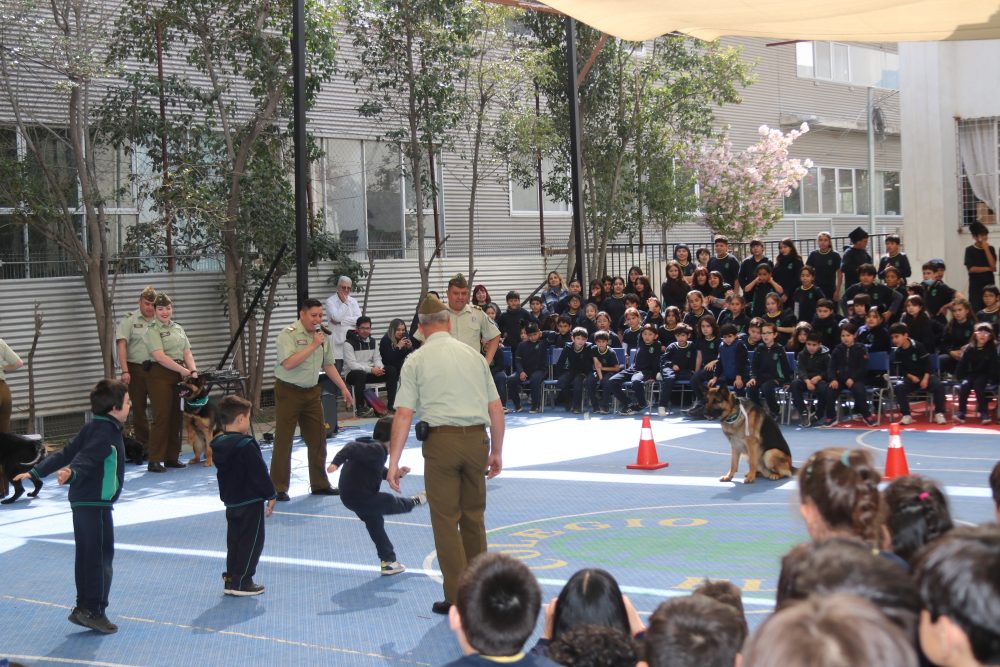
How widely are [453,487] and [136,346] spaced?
8241 millimetres

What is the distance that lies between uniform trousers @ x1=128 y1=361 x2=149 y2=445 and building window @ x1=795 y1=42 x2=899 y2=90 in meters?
24.1

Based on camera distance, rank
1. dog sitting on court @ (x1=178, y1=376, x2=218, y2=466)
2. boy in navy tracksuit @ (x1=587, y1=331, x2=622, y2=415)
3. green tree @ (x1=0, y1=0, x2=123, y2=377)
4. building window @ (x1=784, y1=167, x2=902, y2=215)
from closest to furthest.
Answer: dog sitting on court @ (x1=178, y1=376, x2=218, y2=466), green tree @ (x1=0, y1=0, x2=123, y2=377), boy in navy tracksuit @ (x1=587, y1=331, x2=622, y2=415), building window @ (x1=784, y1=167, x2=902, y2=215)

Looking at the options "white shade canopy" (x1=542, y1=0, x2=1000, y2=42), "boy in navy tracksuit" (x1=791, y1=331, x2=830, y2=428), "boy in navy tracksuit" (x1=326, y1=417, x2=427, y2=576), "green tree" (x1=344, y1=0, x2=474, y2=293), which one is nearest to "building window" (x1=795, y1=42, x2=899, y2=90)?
"green tree" (x1=344, y1=0, x2=474, y2=293)

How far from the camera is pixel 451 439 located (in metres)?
7.45

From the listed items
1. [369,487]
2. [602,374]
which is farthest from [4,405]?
[602,374]

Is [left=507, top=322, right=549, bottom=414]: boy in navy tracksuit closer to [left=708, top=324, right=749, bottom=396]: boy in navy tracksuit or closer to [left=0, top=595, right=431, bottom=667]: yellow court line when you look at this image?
[left=708, top=324, right=749, bottom=396]: boy in navy tracksuit

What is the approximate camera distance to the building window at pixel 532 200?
25547 mm

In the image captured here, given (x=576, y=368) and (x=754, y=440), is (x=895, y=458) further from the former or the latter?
(x=576, y=368)

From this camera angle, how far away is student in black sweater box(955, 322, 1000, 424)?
14.8 meters

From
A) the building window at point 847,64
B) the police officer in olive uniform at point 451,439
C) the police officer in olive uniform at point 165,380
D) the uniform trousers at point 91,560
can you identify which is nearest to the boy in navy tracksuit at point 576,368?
the police officer in olive uniform at point 165,380

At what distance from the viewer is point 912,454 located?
A: 12.9 m

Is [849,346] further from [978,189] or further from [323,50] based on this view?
[323,50]

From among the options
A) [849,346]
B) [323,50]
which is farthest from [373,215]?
[849,346]

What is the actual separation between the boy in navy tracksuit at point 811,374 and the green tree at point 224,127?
8.27 meters
